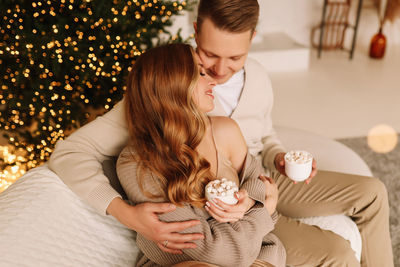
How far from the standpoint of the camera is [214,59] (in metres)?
1.61

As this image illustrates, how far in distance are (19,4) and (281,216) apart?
1695 millimetres

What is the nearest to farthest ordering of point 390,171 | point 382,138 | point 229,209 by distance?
point 229,209, point 390,171, point 382,138

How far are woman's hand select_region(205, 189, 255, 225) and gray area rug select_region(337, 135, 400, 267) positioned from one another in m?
1.25

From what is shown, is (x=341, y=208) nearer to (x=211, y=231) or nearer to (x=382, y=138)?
(x=211, y=231)

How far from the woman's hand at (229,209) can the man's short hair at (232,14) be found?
2.31 ft

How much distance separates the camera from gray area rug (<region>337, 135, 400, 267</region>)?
83.3 inches

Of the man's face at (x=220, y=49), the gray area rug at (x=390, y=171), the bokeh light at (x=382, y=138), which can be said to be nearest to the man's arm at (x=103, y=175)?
the man's face at (x=220, y=49)

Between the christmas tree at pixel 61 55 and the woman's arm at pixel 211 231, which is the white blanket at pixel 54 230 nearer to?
the woman's arm at pixel 211 231


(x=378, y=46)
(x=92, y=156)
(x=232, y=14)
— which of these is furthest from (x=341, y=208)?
(x=378, y=46)

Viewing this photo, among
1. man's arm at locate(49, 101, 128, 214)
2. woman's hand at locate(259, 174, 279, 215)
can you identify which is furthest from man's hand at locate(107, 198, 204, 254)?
woman's hand at locate(259, 174, 279, 215)

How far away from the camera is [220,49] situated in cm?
155

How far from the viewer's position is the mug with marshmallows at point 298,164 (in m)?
1.31

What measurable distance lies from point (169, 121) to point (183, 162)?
145mm

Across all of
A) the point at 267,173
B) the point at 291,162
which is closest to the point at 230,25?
the point at 291,162
